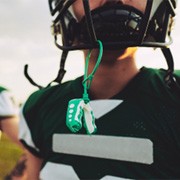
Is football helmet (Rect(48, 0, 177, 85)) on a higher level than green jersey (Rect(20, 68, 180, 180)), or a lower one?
higher

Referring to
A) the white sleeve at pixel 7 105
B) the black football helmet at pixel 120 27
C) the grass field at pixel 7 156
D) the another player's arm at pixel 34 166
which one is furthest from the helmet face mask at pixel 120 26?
the grass field at pixel 7 156

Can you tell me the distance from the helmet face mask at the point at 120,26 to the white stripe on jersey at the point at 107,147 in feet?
1.21

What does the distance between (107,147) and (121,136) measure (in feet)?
0.23

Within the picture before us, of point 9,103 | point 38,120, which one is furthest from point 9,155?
point 38,120

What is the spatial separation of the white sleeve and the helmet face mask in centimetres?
131

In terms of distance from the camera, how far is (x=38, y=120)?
1.80 meters

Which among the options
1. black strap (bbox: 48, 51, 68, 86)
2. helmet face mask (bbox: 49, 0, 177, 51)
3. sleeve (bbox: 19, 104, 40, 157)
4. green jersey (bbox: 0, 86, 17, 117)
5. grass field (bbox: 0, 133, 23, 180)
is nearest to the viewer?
helmet face mask (bbox: 49, 0, 177, 51)

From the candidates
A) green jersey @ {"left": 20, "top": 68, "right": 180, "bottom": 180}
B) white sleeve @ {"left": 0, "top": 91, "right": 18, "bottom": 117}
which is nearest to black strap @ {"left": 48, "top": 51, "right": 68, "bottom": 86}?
green jersey @ {"left": 20, "top": 68, "right": 180, "bottom": 180}

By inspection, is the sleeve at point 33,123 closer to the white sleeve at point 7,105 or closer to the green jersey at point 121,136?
the green jersey at point 121,136

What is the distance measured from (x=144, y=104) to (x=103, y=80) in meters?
0.21

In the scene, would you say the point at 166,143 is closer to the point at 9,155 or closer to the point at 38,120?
the point at 38,120

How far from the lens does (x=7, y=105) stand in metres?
2.80

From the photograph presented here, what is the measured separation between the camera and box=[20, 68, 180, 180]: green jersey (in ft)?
4.83

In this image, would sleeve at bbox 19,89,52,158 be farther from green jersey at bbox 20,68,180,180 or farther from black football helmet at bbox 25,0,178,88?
black football helmet at bbox 25,0,178,88
